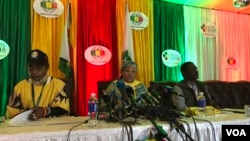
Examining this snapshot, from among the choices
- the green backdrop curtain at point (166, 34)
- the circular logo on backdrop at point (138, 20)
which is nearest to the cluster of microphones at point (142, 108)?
the circular logo on backdrop at point (138, 20)

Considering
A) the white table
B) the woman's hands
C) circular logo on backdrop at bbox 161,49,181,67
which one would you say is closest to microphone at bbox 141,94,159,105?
the white table

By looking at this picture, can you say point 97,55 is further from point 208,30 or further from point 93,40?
point 208,30

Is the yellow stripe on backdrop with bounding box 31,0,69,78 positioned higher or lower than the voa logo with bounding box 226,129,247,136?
higher

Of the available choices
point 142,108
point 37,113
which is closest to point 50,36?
point 37,113

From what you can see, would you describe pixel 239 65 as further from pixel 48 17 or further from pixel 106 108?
pixel 106 108

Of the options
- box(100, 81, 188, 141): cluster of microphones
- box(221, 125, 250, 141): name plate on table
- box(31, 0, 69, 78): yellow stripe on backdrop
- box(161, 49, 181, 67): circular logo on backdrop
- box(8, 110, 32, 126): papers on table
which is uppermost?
box(31, 0, 69, 78): yellow stripe on backdrop

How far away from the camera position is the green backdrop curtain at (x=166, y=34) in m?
4.43

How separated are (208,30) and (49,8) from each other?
297 centimetres

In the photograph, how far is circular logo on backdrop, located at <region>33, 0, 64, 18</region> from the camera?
353cm

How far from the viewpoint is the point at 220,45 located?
16.7ft

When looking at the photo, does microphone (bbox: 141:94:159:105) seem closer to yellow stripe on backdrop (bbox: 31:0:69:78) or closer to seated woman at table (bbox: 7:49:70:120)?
seated woman at table (bbox: 7:49:70:120)

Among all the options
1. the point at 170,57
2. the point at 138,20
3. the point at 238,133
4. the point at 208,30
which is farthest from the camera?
the point at 208,30

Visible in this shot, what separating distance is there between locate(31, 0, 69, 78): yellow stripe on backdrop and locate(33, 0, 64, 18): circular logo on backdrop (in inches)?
1.9

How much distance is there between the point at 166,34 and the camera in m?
4.48
